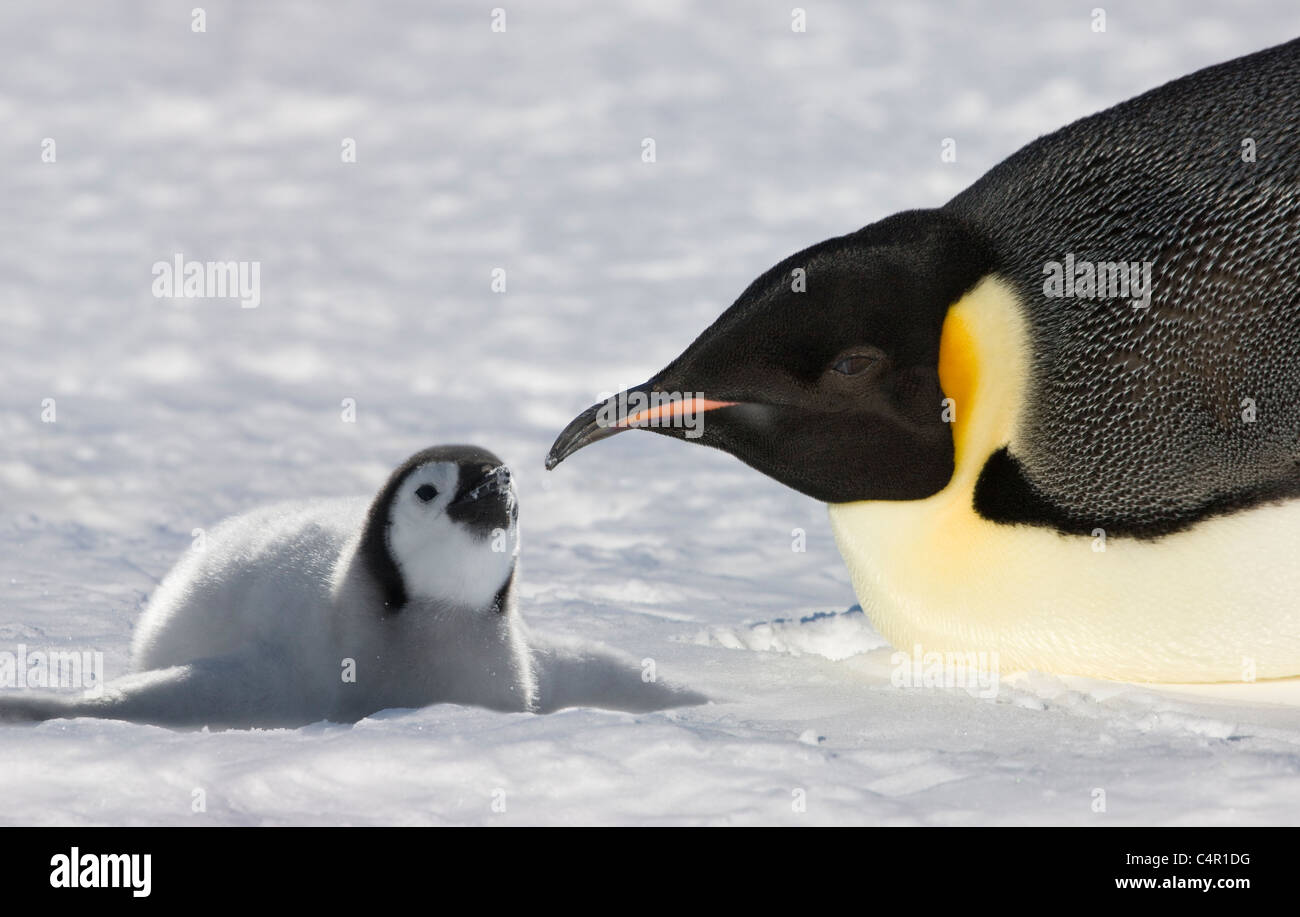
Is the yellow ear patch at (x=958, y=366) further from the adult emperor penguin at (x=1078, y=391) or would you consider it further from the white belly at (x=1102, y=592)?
the white belly at (x=1102, y=592)

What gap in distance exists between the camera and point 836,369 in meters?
2.52

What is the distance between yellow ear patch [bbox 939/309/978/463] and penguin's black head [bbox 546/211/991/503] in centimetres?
2

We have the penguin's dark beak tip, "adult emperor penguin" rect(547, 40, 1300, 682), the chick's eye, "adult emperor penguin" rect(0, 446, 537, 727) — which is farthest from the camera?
"adult emperor penguin" rect(0, 446, 537, 727)

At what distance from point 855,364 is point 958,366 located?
209 millimetres

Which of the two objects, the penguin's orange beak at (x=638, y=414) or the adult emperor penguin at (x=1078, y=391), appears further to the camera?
the penguin's orange beak at (x=638, y=414)

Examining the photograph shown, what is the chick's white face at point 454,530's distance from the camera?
116 inches

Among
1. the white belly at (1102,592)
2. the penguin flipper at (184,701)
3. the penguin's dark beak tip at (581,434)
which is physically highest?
the penguin's dark beak tip at (581,434)

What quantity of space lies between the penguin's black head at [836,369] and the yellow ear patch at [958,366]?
21 millimetres

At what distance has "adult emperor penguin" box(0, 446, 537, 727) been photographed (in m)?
2.82

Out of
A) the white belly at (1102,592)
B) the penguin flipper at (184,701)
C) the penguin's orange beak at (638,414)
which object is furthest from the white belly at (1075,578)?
the penguin flipper at (184,701)

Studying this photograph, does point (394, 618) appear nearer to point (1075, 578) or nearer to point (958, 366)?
point (958, 366)

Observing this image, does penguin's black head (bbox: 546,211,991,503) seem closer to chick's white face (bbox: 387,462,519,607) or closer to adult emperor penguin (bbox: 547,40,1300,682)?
adult emperor penguin (bbox: 547,40,1300,682)

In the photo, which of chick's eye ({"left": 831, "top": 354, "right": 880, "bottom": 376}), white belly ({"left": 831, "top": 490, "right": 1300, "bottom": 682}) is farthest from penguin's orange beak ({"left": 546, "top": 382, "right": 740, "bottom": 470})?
white belly ({"left": 831, "top": 490, "right": 1300, "bottom": 682})

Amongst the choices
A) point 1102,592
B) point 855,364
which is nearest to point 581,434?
point 855,364
